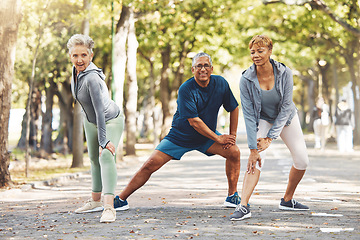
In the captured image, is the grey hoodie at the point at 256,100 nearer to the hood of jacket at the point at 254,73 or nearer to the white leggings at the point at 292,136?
the hood of jacket at the point at 254,73

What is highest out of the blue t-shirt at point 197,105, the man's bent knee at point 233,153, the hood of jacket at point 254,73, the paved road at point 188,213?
the hood of jacket at point 254,73

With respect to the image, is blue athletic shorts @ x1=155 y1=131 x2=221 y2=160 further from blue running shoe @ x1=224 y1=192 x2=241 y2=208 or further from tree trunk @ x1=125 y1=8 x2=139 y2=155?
tree trunk @ x1=125 y1=8 x2=139 y2=155

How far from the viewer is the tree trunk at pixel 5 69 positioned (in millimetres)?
12078

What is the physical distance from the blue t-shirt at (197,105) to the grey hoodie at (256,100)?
48 centimetres

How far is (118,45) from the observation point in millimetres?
20047

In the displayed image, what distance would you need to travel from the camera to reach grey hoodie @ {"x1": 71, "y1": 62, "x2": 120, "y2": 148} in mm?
6957

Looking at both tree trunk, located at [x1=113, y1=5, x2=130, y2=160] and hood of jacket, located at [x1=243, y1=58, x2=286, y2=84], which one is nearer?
hood of jacket, located at [x1=243, y1=58, x2=286, y2=84]

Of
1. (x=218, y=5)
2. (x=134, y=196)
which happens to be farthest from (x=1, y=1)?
(x=218, y=5)

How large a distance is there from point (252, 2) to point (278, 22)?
1.97 metres

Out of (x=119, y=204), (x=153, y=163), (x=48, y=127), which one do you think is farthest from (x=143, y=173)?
(x=48, y=127)

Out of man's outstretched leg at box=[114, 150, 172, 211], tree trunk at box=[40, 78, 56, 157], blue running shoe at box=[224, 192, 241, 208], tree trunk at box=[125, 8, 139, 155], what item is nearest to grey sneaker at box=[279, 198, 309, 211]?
blue running shoe at box=[224, 192, 241, 208]

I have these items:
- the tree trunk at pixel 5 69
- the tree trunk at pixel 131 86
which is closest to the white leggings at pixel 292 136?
the tree trunk at pixel 5 69

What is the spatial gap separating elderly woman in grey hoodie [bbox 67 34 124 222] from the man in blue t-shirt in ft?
1.87

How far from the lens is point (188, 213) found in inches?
296
